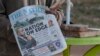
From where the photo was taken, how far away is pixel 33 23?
1044 mm

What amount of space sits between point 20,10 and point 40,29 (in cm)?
11

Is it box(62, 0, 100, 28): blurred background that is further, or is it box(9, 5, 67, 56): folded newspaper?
box(62, 0, 100, 28): blurred background

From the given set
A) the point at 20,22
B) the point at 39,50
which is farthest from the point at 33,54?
the point at 20,22

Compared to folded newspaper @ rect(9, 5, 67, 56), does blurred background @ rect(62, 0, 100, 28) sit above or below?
below

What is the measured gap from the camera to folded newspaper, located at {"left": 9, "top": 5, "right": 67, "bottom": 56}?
40.5 inches

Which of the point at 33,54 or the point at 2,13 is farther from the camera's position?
the point at 2,13

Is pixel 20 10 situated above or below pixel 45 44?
above

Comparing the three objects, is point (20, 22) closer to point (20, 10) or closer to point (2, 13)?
point (20, 10)

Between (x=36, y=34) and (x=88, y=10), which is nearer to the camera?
(x=36, y=34)

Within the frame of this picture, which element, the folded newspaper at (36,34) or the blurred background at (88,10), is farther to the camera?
the blurred background at (88,10)

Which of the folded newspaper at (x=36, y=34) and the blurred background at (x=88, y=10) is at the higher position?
the folded newspaper at (x=36, y=34)

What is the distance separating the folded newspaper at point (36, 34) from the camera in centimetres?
103

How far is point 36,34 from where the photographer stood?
1.04m

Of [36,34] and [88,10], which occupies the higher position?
[36,34]
